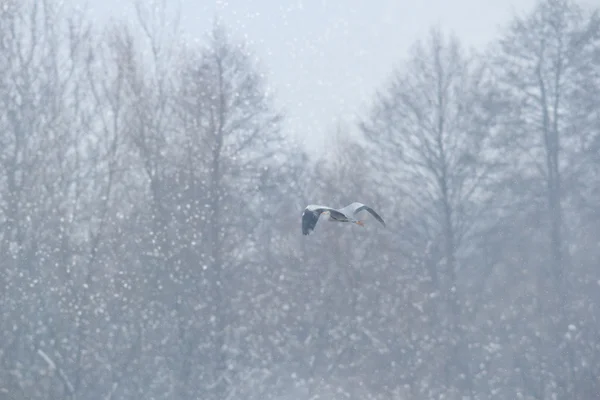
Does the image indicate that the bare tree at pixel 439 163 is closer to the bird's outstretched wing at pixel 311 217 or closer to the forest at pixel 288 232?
the forest at pixel 288 232

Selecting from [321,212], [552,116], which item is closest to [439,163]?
[552,116]

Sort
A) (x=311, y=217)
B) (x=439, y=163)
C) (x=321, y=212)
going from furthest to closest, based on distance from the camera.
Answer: (x=439, y=163)
(x=321, y=212)
(x=311, y=217)

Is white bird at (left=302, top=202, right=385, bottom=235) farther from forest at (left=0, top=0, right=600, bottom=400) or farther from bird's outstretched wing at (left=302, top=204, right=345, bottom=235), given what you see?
forest at (left=0, top=0, right=600, bottom=400)

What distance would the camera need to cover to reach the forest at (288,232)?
19125 mm

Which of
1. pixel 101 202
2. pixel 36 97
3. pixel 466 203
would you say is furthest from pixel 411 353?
pixel 36 97

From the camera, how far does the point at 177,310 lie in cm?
1944

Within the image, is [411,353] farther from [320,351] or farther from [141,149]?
[141,149]

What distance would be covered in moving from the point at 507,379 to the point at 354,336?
3.16m

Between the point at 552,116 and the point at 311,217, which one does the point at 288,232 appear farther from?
the point at 311,217

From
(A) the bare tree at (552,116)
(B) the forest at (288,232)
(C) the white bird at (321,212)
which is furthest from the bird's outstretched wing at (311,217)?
(A) the bare tree at (552,116)

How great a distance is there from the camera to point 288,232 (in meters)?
21.8

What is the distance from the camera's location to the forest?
753 inches

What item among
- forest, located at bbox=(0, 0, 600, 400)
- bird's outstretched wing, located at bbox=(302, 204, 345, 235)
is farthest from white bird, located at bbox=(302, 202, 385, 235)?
forest, located at bbox=(0, 0, 600, 400)

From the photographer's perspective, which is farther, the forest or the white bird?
the forest
